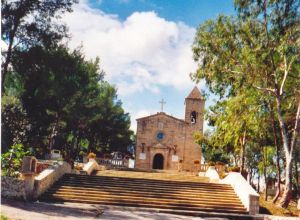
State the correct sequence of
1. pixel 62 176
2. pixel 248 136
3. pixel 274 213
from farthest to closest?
pixel 248 136, pixel 62 176, pixel 274 213

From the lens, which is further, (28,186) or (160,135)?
(160,135)

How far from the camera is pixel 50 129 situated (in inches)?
1244

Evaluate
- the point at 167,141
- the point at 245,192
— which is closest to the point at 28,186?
the point at 245,192

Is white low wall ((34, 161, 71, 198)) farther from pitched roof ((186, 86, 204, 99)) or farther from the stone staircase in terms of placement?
pitched roof ((186, 86, 204, 99))

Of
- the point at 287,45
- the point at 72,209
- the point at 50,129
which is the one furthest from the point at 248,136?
the point at 50,129

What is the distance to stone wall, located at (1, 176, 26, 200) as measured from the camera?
12672 millimetres

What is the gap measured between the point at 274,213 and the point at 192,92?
29.3m

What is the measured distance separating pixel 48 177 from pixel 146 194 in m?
4.20

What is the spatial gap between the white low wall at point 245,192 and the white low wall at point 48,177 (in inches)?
321

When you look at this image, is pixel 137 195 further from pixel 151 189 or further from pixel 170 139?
pixel 170 139

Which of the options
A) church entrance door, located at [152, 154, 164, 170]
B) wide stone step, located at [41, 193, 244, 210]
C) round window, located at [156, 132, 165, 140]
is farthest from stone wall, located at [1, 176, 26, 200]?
round window, located at [156, 132, 165, 140]

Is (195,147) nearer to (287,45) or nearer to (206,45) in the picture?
(206,45)

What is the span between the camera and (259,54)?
16.8 meters

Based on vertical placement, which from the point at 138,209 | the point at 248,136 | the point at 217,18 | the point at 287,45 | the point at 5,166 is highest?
the point at 217,18
